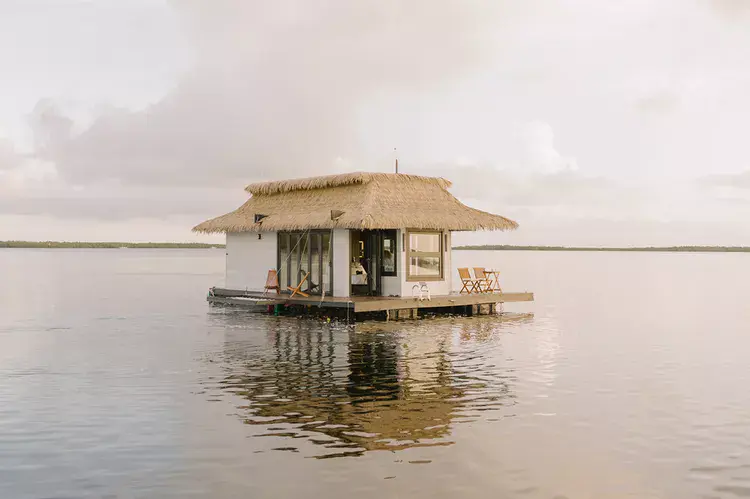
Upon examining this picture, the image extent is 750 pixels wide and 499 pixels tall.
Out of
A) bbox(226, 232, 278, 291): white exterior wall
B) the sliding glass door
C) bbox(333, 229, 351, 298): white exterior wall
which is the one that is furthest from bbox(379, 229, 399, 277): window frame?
bbox(226, 232, 278, 291): white exterior wall

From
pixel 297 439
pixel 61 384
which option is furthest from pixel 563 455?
pixel 61 384

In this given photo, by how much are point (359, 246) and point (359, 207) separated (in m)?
1.96

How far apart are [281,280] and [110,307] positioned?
10842 millimetres

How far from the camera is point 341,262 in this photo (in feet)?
81.5

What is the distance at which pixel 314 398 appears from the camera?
12.8 meters

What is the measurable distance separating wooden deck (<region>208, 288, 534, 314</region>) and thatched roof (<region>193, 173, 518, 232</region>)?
2250 millimetres

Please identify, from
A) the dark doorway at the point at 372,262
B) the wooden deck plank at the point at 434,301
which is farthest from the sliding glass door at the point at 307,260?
the wooden deck plank at the point at 434,301

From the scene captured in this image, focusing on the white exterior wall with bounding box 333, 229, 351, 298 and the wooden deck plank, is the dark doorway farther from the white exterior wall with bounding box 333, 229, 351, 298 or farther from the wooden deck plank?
the wooden deck plank

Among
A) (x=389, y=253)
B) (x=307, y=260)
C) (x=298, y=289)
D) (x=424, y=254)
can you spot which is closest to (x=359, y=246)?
(x=389, y=253)

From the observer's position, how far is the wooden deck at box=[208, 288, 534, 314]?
23.4 meters

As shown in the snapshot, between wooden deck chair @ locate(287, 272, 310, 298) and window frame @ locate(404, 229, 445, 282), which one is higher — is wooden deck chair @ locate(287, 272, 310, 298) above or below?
below

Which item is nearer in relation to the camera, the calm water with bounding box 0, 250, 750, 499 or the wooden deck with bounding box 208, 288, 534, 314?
the calm water with bounding box 0, 250, 750, 499

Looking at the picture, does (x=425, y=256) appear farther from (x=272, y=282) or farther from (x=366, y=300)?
(x=272, y=282)

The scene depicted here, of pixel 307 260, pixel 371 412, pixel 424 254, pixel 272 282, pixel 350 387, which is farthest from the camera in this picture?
pixel 272 282
